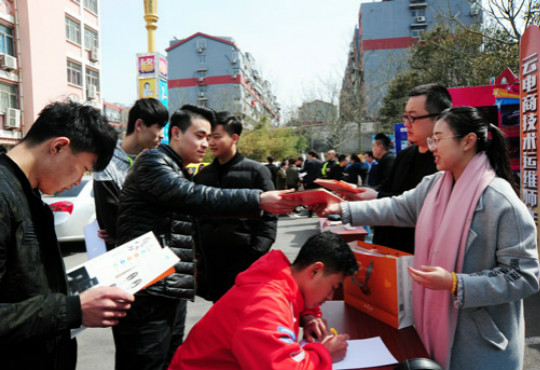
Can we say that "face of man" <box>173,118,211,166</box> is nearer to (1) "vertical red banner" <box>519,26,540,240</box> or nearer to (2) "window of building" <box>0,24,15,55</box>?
(1) "vertical red banner" <box>519,26,540,240</box>

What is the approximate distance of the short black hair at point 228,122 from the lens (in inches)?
130

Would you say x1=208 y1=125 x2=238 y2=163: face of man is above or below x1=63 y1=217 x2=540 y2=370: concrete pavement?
above

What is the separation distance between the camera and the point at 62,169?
1.30m

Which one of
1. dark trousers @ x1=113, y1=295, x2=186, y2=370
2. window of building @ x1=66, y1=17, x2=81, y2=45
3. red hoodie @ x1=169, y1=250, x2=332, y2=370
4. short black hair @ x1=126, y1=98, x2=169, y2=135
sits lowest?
dark trousers @ x1=113, y1=295, x2=186, y2=370

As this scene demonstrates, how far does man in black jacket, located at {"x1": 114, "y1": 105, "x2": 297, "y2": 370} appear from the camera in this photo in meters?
1.94

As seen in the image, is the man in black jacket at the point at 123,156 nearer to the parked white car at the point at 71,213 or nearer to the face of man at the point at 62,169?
the face of man at the point at 62,169

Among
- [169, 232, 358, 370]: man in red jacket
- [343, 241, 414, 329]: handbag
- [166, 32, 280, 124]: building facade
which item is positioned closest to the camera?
[169, 232, 358, 370]: man in red jacket

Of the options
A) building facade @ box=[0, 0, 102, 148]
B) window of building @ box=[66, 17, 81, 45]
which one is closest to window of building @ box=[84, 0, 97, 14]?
building facade @ box=[0, 0, 102, 148]

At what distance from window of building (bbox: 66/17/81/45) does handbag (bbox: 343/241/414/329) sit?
75.9 ft

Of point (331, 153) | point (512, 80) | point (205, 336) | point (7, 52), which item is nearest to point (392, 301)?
point (205, 336)

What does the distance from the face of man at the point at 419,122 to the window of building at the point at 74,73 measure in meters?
22.3

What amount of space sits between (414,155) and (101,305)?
→ 2.12 metres

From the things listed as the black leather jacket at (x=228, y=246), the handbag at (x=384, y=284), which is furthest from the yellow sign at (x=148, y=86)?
the handbag at (x=384, y=284)

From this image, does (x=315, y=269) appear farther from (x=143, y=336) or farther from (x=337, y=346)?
(x=143, y=336)
